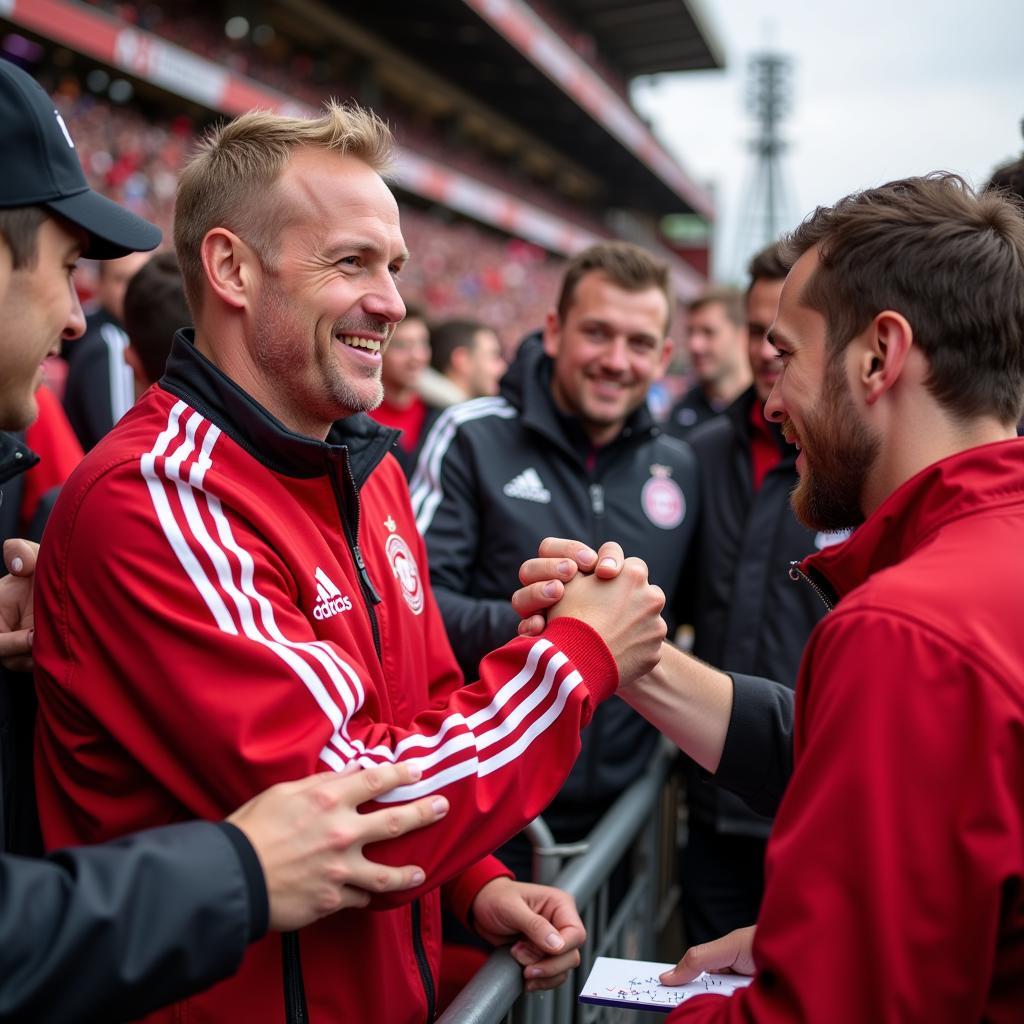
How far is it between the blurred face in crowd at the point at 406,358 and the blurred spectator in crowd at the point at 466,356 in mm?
567

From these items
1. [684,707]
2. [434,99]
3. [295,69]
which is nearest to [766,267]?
[684,707]

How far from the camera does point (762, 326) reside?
3.43 meters

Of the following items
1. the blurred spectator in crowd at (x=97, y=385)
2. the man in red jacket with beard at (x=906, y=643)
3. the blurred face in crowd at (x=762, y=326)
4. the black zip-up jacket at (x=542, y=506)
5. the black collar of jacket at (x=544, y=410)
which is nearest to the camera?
the man in red jacket with beard at (x=906, y=643)

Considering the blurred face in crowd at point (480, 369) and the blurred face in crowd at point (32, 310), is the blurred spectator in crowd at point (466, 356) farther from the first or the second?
the blurred face in crowd at point (32, 310)

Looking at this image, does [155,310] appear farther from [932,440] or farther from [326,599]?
[932,440]

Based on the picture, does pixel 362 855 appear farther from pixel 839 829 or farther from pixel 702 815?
pixel 702 815

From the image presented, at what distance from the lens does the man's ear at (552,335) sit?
11.1 ft

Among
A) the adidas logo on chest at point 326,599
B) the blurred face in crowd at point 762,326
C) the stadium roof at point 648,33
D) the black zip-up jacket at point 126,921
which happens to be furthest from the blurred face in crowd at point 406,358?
the stadium roof at point 648,33

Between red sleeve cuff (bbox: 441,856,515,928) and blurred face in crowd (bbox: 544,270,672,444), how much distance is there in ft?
5.02

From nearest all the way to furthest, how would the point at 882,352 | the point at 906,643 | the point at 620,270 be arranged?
the point at 906,643, the point at 882,352, the point at 620,270

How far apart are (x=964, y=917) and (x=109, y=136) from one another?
14.1 meters

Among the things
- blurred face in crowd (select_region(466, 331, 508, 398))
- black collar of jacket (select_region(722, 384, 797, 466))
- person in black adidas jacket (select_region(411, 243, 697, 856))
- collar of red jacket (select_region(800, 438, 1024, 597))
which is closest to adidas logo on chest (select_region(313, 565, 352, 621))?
collar of red jacket (select_region(800, 438, 1024, 597))

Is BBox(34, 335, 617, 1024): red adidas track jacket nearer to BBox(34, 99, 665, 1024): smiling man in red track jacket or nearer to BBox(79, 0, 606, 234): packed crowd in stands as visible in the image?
BBox(34, 99, 665, 1024): smiling man in red track jacket

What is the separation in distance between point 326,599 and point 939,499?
0.90 metres
